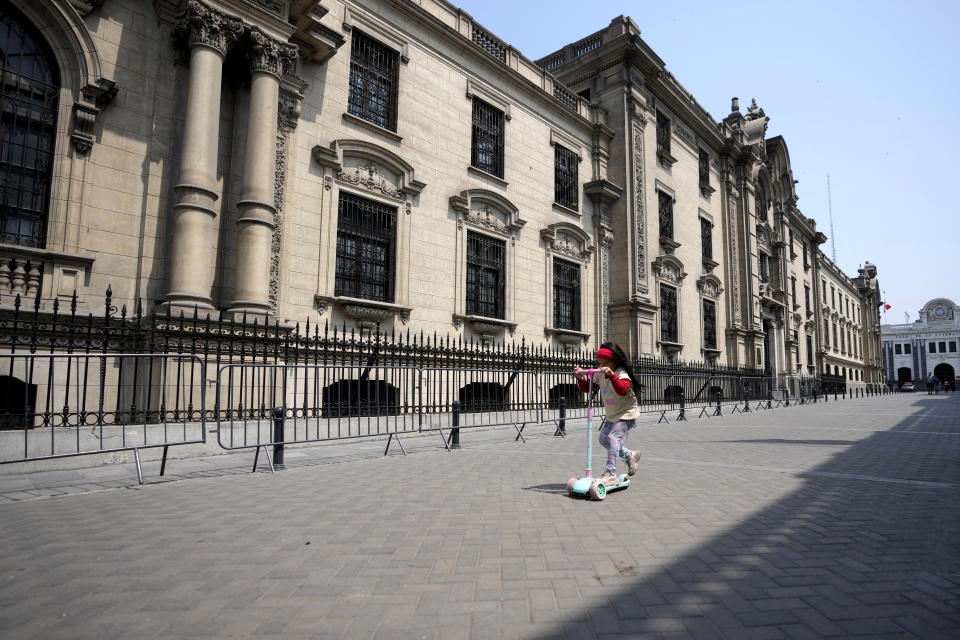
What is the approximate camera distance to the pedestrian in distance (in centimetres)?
545

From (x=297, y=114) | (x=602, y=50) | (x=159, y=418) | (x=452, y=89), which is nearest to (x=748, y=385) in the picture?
(x=602, y=50)

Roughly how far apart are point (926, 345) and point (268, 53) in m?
115

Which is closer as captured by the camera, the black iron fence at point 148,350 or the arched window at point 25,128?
the black iron fence at point 148,350

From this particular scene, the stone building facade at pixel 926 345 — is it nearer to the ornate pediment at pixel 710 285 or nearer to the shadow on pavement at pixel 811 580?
the ornate pediment at pixel 710 285

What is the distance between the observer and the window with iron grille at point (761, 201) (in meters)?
33.9

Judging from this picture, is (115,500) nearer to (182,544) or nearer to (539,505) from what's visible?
(182,544)

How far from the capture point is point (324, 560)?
3330mm

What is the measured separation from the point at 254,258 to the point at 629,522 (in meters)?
8.52

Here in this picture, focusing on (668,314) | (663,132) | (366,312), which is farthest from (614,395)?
(663,132)

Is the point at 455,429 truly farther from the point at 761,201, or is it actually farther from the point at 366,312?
the point at 761,201

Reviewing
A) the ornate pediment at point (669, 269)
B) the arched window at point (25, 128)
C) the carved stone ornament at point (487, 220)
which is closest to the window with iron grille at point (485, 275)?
the carved stone ornament at point (487, 220)

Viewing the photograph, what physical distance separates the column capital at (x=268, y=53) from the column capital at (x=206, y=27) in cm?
39

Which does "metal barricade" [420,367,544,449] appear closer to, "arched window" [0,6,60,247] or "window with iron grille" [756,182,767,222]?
"arched window" [0,6,60,247]

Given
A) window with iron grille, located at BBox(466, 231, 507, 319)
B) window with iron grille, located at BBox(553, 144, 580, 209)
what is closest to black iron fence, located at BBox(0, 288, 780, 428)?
window with iron grille, located at BBox(466, 231, 507, 319)
